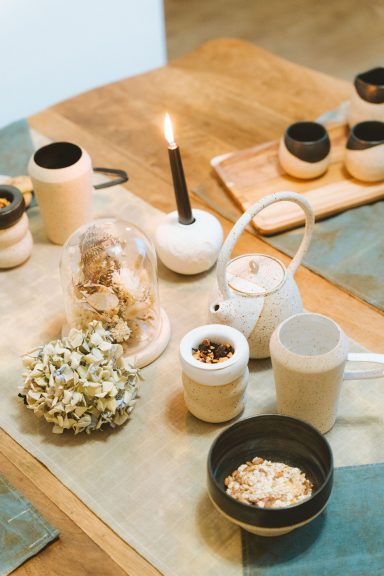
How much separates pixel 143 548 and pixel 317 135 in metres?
0.91

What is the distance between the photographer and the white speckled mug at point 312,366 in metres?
0.98

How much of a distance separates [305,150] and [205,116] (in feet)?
1.10

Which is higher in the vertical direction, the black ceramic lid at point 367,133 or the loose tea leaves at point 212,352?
the loose tea leaves at point 212,352

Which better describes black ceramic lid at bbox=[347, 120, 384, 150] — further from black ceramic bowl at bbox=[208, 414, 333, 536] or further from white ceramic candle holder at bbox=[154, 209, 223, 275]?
black ceramic bowl at bbox=[208, 414, 333, 536]

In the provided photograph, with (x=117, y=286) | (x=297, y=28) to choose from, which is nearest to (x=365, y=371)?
(x=117, y=286)

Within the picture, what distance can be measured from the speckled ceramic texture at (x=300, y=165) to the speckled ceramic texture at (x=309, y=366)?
1.78 ft

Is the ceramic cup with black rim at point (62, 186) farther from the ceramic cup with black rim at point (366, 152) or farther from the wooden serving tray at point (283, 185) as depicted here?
the ceramic cup with black rim at point (366, 152)

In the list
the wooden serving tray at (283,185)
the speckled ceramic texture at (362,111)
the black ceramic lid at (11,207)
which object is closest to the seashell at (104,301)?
the black ceramic lid at (11,207)

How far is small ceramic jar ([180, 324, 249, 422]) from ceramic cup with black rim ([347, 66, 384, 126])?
69 centimetres

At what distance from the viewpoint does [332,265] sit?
1.34m

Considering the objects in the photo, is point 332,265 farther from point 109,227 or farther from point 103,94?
point 103,94

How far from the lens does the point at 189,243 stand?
131cm

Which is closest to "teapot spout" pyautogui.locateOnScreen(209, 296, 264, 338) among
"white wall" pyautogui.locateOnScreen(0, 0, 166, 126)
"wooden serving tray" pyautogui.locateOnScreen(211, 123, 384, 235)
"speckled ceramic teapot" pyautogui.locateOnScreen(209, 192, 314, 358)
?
"speckled ceramic teapot" pyautogui.locateOnScreen(209, 192, 314, 358)

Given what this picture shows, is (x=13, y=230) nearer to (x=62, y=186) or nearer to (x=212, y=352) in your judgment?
(x=62, y=186)
